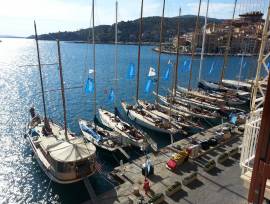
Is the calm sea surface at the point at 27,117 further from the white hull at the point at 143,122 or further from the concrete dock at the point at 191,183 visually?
the concrete dock at the point at 191,183

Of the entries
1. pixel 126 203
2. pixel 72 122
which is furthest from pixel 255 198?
pixel 72 122

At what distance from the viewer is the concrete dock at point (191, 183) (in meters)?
21.5

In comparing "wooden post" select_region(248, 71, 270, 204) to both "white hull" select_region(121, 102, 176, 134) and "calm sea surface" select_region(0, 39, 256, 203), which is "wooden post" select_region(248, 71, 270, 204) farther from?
"white hull" select_region(121, 102, 176, 134)

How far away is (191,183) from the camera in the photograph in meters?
23.5

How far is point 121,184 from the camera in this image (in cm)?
2428

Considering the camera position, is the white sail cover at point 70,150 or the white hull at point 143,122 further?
the white hull at point 143,122

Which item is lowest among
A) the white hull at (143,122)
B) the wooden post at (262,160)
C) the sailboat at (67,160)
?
the white hull at (143,122)

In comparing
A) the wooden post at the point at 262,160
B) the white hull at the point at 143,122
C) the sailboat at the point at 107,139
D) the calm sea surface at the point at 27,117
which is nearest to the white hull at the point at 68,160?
the calm sea surface at the point at 27,117

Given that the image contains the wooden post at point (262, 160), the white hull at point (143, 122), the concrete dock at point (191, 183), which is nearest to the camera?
the wooden post at point (262, 160)

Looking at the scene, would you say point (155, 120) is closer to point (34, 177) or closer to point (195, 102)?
point (195, 102)

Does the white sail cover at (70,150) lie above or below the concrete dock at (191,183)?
above

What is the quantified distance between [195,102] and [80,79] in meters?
44.5

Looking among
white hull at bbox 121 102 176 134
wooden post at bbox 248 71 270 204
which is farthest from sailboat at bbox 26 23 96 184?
wooden post at bbox 248 71 270 204

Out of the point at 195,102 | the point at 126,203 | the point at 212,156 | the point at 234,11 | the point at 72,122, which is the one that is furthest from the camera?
the point at 234,11
